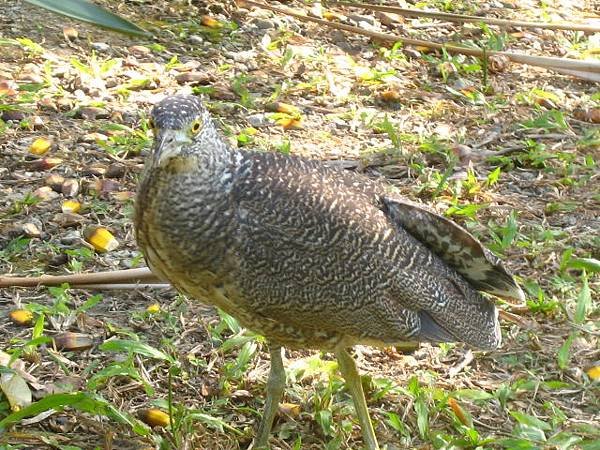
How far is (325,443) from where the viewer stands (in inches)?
189

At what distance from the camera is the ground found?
4.85 meters

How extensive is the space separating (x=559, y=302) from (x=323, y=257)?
1.87m

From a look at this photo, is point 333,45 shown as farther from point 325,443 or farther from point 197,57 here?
point 325,443

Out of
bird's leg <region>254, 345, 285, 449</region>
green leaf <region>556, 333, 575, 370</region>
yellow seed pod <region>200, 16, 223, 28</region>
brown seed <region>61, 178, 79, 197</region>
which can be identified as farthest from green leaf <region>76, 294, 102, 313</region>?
yellow seed pod <region>200, 16, 223, 28</region>

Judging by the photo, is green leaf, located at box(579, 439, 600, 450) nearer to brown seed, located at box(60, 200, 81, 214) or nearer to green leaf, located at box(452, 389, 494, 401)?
green leaf, located at box(452, 389, 494, 401)

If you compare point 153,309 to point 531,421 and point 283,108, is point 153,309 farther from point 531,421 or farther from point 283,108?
point 283,108

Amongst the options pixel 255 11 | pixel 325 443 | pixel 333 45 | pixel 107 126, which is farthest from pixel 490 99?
pixel 325 443

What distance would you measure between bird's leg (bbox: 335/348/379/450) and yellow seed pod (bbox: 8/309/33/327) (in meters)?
1.61

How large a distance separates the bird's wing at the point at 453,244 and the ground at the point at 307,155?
59 cm

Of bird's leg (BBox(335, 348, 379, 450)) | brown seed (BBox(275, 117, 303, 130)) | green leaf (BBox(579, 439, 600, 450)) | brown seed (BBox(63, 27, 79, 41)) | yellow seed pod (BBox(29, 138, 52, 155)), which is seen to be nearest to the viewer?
green leaf (BBox(579, 439, 600, 450))

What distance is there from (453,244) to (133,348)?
1525 millimetres

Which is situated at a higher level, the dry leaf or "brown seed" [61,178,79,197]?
"brown seed" [61,178,79,197]

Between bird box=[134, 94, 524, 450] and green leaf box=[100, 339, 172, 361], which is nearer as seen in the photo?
bird box=[134, 94, 524, 450]

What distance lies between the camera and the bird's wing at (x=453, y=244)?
4.64 m
